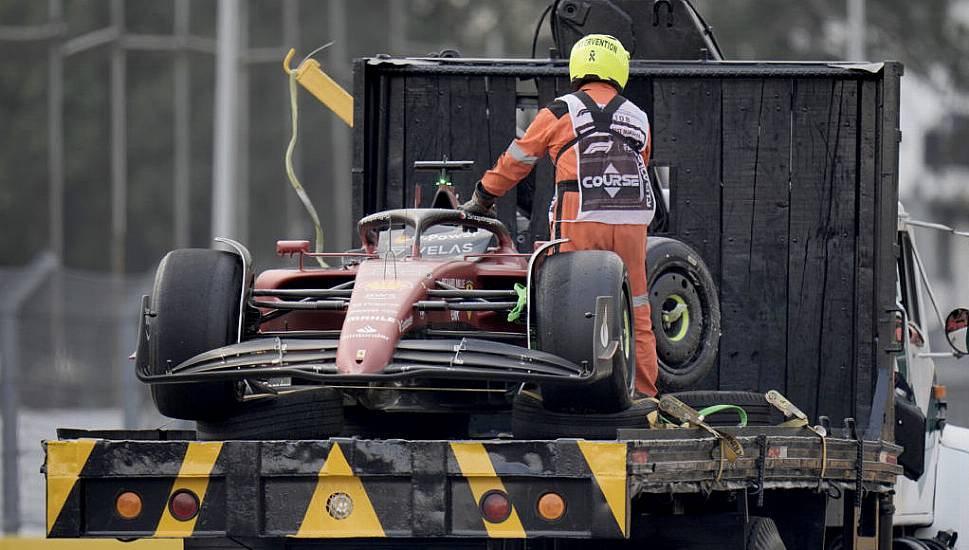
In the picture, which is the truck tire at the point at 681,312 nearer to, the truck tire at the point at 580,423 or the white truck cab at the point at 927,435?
the truck tire at the point at 580,423

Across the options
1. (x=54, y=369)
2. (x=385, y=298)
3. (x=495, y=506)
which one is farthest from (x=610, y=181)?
(x=54, y=369)

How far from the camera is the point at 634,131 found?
31.5 ft

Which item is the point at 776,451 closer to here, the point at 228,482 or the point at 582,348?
the point at 582,348

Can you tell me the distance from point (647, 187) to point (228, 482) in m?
2.53

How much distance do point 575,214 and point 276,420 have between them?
170 centimetres

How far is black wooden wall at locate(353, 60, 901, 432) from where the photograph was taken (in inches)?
416

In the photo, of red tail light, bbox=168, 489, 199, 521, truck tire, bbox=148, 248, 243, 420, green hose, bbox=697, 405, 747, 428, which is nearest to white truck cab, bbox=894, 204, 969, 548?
green hose, bbox=697, 405, 747, 428

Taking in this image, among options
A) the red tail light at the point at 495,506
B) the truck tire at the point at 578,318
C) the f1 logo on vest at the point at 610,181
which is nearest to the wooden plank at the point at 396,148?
the f1 logo on vest at the point at 610,181

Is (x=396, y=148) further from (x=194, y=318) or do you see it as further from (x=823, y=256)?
(x=194, y=318)

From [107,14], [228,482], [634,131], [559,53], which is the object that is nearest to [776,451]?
[634,131]

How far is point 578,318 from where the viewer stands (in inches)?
328

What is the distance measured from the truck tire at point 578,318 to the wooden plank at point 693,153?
2446mm

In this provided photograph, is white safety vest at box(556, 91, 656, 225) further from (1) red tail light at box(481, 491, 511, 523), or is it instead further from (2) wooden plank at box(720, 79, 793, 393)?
(1) red tail light at box(481, 491, 511, 523)

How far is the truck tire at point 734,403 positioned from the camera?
9633 millimetres
